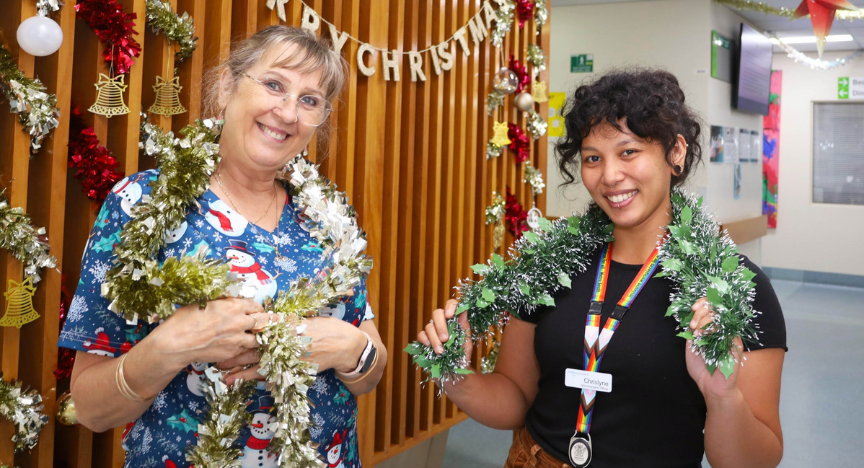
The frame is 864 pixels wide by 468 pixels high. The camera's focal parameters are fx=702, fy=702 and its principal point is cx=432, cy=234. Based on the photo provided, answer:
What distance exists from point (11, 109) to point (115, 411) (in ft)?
2.98

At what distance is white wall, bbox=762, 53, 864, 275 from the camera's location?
38.3 feet

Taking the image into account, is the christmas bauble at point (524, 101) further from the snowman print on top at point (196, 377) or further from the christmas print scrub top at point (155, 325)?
the snowman print on top at point (196, 377)

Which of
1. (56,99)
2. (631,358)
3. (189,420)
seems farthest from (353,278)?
(56,99)

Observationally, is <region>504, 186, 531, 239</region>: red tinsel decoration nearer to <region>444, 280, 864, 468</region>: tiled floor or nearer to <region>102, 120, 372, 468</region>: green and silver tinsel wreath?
<region>444, 280, 864, 468</region>: tiled floor

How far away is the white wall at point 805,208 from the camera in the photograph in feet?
38.3

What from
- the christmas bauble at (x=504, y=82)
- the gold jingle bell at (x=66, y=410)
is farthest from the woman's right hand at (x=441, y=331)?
the christmas bauble at (x=504, y=82)

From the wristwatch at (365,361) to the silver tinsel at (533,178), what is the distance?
291 centimetres

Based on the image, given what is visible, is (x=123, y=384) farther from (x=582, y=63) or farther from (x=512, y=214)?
(x=582, y=63)

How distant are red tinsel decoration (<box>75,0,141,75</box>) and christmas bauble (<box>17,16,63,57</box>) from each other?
19 cm

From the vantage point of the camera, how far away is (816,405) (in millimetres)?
5652

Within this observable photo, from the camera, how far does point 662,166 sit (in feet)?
6.07

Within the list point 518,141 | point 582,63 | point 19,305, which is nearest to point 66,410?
point 19,305

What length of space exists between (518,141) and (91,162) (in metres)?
2.76

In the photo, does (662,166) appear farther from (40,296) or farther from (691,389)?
(40,296)
